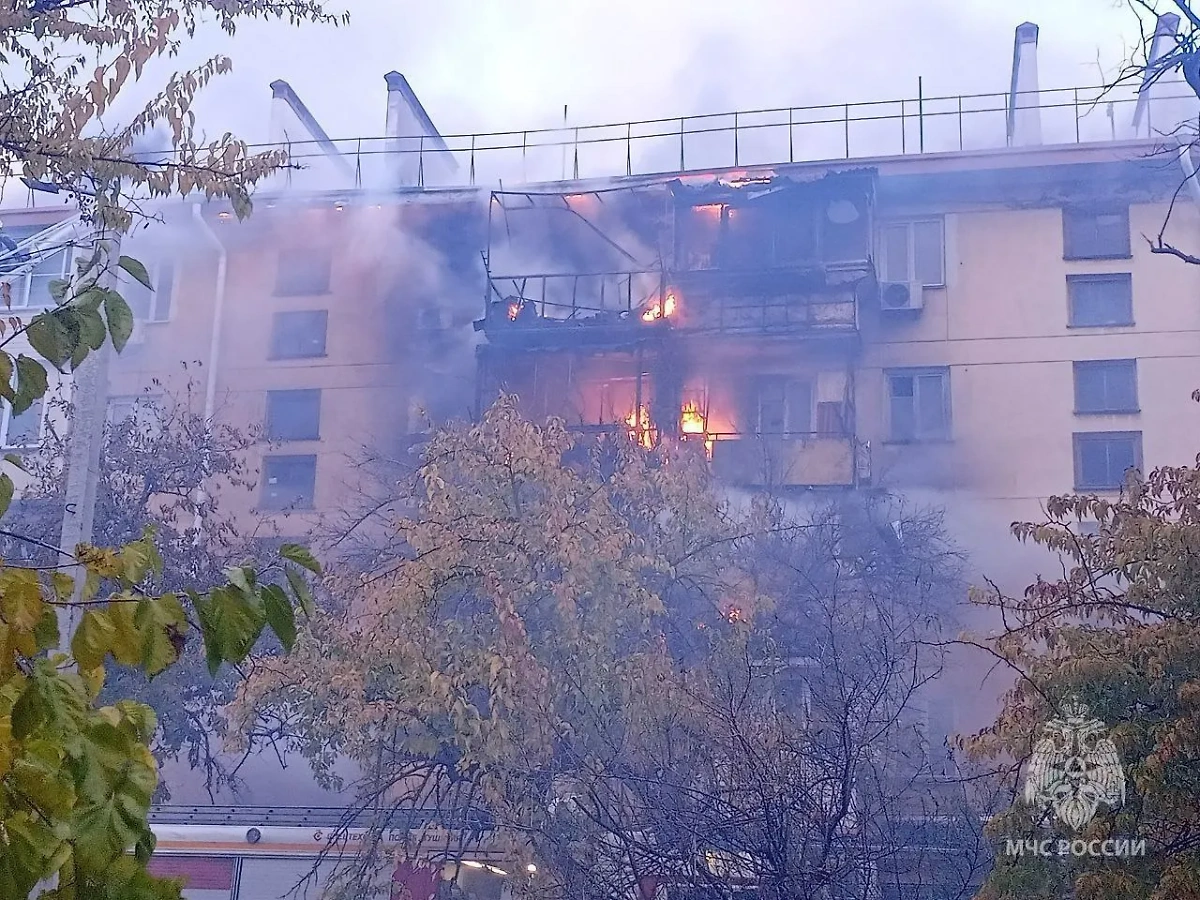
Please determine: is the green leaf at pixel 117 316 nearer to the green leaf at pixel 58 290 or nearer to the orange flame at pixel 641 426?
the green leaf at pixel 58 290

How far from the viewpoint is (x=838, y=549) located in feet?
72.9

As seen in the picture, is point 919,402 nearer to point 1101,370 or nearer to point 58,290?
point 1101,370

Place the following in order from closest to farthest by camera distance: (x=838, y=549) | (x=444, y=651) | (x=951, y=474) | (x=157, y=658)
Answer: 1. (x=157, y=658)
2. (x=444, y=651)
3. (x=838, y=549)
4. (x=951, y=474)

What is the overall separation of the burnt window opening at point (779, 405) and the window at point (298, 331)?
10.3 metres

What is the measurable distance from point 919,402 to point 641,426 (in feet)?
20.5

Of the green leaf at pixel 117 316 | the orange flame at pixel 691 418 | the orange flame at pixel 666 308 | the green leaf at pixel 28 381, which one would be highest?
the orange flame at pixel 666 308

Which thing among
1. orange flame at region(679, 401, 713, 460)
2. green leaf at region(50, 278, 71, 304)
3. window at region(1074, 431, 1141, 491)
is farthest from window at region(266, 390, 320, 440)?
green leaf at region(50, 278, 71, 304)

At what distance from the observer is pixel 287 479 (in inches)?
1109

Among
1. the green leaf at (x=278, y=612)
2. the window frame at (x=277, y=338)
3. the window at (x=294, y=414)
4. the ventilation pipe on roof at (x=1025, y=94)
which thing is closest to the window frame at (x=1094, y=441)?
the ventilation pipe on roof at (x=1025, y=94)

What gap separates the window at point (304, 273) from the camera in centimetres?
2919

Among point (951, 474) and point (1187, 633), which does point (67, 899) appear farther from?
point (951, 474)

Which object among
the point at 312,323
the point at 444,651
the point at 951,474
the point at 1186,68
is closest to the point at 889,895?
the point at 444,651

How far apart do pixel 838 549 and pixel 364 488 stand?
33.8 feet

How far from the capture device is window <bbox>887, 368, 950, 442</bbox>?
25547 millimetres
